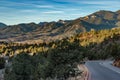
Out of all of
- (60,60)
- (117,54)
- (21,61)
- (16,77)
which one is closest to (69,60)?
(60,60)

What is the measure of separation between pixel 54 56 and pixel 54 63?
1.33 metres

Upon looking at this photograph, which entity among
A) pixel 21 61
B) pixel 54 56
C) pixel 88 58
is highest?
pixel 54 56

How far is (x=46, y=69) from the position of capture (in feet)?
145

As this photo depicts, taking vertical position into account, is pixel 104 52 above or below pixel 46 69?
below

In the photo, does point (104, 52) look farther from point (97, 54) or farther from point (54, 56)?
point (54, 56)

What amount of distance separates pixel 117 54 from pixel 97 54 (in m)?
60.4

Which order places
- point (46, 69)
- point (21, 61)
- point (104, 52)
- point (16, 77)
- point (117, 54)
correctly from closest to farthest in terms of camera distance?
1. point (46, 69)
2. point (16, 77)
3. point (21, 61)
4. point (117, 54)
5. point (104, 52)

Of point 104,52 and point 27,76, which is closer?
point 27,76

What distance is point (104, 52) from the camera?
493 feet

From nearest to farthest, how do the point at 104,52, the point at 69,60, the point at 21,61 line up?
the point at 69,60 < the point at 21,61 < the point at 104,52

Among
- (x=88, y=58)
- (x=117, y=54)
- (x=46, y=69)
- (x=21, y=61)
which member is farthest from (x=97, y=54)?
(x=46, y=69)

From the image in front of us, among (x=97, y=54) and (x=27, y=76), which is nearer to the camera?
(x=27, y=76)

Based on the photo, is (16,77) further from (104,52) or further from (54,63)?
(104,52)

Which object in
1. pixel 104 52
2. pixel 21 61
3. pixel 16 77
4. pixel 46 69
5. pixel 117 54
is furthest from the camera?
pixel 104 52
